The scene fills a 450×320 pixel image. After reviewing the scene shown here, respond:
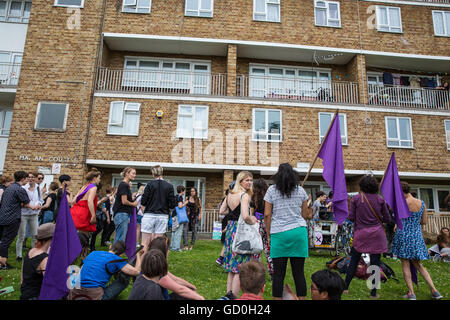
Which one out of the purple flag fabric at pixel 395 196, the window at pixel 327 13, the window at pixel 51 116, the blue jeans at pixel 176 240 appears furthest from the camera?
the window at pixel 327 13

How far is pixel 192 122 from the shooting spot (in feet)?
47.2

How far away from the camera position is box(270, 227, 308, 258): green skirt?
3.69 meters

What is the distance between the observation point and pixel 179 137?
14180 mm

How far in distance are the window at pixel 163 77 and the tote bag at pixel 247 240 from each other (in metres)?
12.4

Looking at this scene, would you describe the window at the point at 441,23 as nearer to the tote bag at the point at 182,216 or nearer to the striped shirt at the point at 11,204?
the tote bag at the point at 182,216

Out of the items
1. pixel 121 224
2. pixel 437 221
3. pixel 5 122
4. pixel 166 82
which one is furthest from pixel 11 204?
pixel 437 221

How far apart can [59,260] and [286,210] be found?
2763 millimetres

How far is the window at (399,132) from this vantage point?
1498 centimetres

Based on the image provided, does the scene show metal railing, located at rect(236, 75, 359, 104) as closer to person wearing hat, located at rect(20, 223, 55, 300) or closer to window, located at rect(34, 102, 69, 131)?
window, located at rect(34, 102, 69, 131)

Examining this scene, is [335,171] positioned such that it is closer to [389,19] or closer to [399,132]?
[399,132]

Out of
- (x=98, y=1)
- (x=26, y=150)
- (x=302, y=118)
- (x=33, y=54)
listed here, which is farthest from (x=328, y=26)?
(x=26, y=150)

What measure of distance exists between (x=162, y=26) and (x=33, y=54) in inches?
240

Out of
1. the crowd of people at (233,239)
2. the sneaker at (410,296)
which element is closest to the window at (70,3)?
the crowd of people at (233,239)

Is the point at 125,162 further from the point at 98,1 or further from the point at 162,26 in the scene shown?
the point at 98,1
